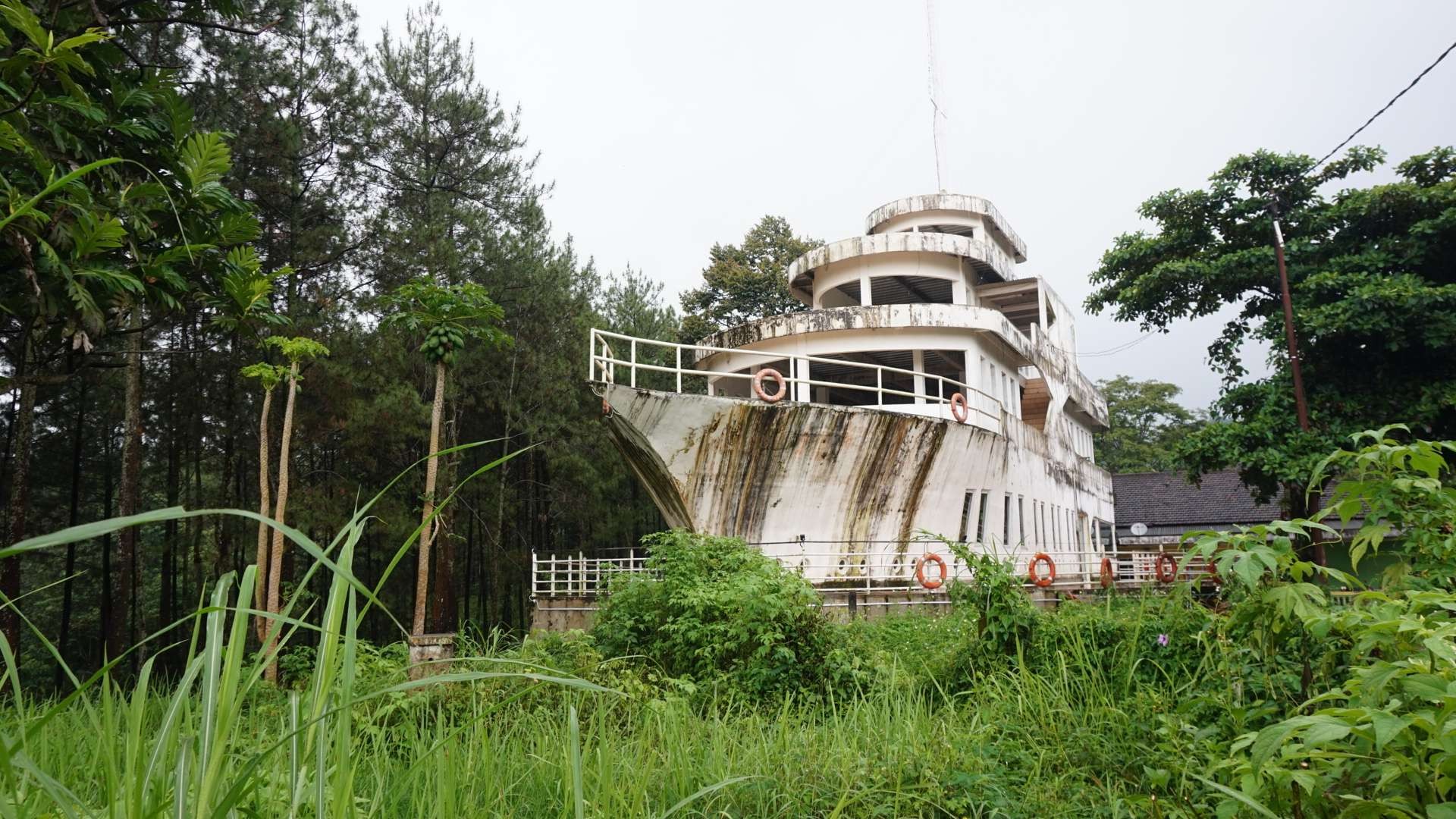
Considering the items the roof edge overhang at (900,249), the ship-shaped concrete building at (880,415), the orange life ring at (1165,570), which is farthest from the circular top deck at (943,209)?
the orange life ring at (1165,570)

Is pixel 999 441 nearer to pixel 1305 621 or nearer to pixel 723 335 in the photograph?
pixel 723 335

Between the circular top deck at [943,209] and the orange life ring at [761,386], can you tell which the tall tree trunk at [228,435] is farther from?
the circular top deck at [943,209]

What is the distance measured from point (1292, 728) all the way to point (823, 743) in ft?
8.82

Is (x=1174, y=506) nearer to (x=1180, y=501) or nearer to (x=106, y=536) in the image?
(x=1180, y=501)

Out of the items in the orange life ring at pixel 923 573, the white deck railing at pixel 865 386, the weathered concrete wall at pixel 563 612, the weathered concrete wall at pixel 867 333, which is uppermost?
the weathered concrete wall at pixel 867 333

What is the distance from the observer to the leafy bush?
284 inches

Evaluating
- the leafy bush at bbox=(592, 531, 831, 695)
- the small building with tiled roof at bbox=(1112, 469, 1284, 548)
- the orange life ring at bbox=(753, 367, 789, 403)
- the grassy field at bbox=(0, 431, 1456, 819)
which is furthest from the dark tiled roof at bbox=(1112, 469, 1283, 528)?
the grassy field at bbox=(0, 431, 1456, 819)

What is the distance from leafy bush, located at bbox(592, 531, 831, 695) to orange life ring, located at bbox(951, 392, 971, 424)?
6494 millimetres

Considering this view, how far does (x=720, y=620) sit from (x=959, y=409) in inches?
323

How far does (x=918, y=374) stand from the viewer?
14.7 metres

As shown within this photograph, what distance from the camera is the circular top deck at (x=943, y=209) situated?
20922mm

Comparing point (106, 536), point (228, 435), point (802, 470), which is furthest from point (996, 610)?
point (106, 536)

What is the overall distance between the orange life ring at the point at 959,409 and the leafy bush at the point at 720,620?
6.49 metres

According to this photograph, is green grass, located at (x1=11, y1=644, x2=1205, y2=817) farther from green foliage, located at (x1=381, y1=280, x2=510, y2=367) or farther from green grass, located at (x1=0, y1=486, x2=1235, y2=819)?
green foliage, located at (x1=381, y1=280, x2=510, y2=367)
